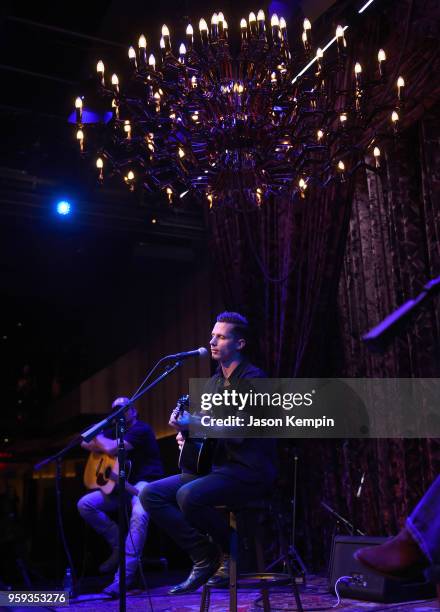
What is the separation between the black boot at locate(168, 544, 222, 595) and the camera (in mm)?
3654

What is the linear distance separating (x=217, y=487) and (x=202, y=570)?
550 mm

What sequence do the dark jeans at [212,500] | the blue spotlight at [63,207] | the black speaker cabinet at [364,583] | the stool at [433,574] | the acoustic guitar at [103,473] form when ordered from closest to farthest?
1. the stool at [433,574]
2. the dark jeans at [212,500]
3. the black speaker cabinet at [364,583]
4. the acoustic guitar at [103,473]
5. the blue spotlight at [63,207]

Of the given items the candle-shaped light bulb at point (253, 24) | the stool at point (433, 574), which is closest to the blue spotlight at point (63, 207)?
the candle-shaped light bulb at point (253, 24)

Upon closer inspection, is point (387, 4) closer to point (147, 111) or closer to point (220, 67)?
point (220, 67)

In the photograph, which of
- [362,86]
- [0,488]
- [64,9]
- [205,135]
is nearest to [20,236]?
[64,9]

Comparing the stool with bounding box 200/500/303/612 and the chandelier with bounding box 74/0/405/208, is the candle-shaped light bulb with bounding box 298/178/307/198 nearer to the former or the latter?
the chandelier with bounding box 74/0/405/208

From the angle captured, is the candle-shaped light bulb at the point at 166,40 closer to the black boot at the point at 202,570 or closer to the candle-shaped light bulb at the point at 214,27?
the candle-shaped light bulb at the point at 214,27

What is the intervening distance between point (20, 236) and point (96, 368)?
457cm

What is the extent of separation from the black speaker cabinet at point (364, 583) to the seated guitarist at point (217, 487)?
897mm

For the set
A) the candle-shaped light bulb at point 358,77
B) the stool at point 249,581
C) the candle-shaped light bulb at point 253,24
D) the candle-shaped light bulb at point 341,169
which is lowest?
the stool at point 249,581

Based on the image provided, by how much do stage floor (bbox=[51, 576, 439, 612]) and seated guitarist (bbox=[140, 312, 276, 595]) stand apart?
1.87 feet

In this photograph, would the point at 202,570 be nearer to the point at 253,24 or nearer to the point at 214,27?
the point at 214,27

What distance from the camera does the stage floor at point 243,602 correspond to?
402cm

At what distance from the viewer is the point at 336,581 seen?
4.39 metres
